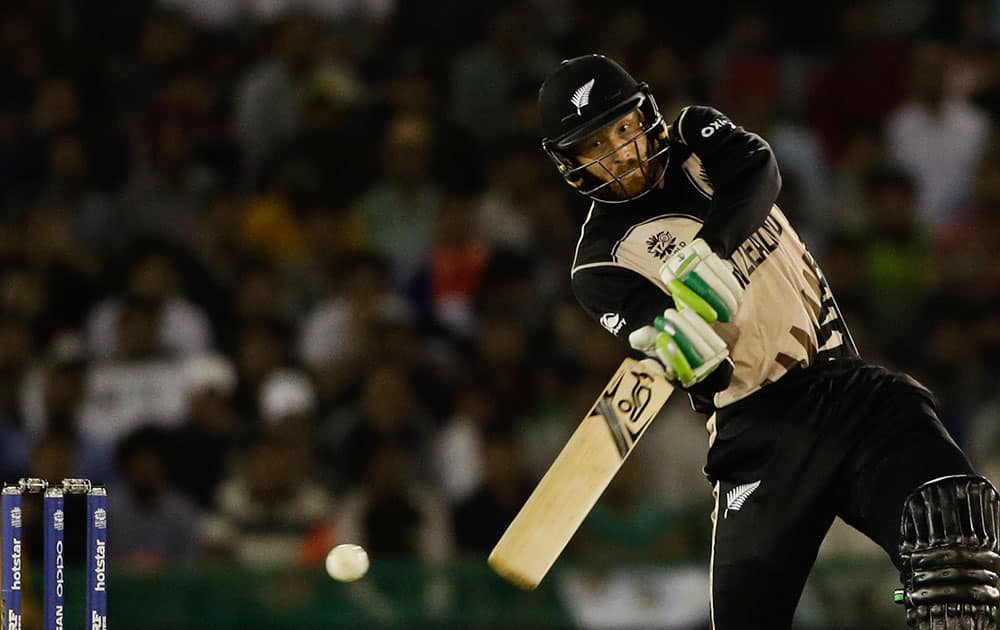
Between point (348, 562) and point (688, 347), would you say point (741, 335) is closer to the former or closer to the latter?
point (688, 347)

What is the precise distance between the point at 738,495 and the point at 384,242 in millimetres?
4839

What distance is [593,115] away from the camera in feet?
14.5

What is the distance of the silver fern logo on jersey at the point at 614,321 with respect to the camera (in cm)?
453

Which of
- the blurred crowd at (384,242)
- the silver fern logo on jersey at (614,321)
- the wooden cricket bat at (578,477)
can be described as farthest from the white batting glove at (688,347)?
the blurred crowd at (384,242)

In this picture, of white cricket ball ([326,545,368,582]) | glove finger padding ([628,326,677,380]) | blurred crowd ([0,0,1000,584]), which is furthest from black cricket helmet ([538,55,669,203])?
blurred crowd ([0,0,1000,584])

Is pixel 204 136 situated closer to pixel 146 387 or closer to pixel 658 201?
pixel 146 387

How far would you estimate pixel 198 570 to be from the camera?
22.8 feet

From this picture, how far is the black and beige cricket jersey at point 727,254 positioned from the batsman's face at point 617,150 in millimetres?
174

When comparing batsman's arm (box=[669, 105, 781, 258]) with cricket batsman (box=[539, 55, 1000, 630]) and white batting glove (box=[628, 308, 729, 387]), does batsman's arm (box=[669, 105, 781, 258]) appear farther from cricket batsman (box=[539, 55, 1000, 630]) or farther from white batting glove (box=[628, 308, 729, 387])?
white batting glove (box=[628, 308, 729, 387])

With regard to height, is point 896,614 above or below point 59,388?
below

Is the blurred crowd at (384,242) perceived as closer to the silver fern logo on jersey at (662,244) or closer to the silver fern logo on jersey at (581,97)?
the silver fern logo on jersey at (662,244)

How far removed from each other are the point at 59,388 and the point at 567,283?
2573 millimetres

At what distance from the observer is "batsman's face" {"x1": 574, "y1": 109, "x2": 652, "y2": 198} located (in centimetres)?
445

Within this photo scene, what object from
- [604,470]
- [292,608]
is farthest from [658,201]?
[292,608]
